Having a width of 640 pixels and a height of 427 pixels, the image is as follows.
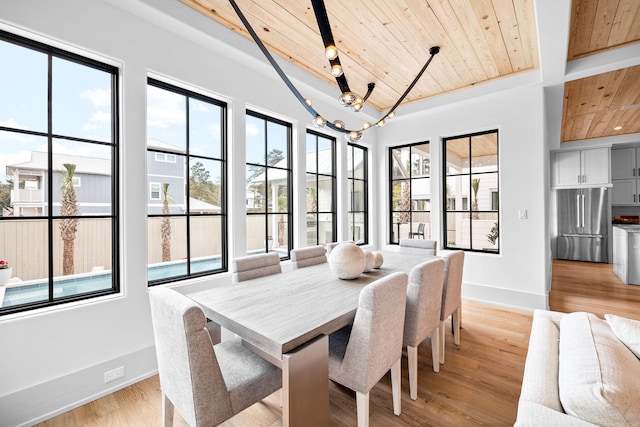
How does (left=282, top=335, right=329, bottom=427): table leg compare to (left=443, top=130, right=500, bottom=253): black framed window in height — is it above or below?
below

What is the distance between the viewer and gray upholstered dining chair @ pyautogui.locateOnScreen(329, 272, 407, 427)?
1.36 m

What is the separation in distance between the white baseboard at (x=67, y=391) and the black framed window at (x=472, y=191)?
156 inches

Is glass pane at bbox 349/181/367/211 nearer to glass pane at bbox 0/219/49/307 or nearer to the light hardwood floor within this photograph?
the light hardwood floor

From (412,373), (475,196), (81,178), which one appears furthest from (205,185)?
(475,196)

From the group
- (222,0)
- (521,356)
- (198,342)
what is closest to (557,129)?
(521,356)

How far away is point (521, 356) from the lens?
237cm

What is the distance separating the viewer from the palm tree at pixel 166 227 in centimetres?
239

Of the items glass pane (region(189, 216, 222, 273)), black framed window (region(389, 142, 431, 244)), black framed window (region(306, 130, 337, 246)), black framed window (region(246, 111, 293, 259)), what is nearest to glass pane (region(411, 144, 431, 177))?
black framed window (region(389, 142, 431, 244))

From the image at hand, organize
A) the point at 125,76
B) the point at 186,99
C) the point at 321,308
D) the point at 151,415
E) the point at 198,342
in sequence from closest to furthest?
the point at 198,342 < the point at 321,308 < the point at 151,415 < the point at 125,76 < the point at 186,99

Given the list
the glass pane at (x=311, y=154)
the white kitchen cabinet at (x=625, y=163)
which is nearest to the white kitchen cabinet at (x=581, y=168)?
the white kitchen cabinet at (x=625, y=163)

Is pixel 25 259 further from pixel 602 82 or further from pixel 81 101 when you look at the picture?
pixel 602 82

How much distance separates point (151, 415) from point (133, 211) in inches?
53.5

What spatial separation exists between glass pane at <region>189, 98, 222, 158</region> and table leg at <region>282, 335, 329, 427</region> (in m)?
2.12

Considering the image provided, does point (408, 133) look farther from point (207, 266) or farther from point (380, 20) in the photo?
point (207, 266)
